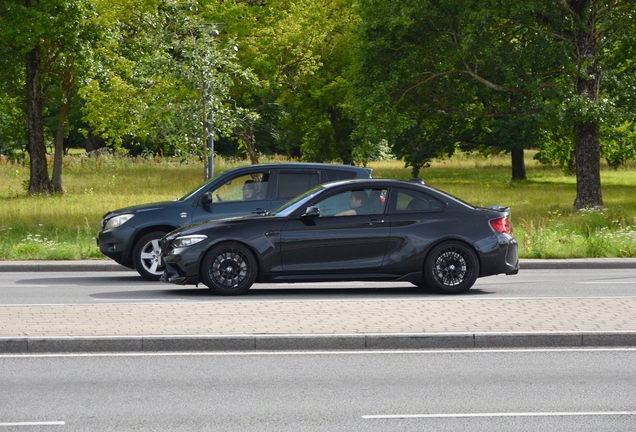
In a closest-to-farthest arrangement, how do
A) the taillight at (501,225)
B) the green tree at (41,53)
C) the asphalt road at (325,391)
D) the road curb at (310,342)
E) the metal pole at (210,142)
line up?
the asphalt road at (325,391), the road curb at (310,342), the taillight at (501,225), the metal pole at (210,142), the green tree at (41,53)

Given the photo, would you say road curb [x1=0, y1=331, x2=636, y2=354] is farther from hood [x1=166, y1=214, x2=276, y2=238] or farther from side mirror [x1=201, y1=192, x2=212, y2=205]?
side mirror [x1=201, y1=192, x2=212, y2=205]

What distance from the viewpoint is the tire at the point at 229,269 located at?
13.3m

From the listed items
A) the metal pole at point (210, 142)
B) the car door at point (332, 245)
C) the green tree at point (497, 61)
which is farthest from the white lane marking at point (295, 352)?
the green tree at point (497, 61)

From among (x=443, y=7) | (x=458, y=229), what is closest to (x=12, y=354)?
(x=458, y=229)

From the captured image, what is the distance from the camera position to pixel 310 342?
9.52 m

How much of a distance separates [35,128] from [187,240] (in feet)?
88.7

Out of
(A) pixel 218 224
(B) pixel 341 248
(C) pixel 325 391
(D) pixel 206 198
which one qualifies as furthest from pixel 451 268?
(C) pixel 325 391

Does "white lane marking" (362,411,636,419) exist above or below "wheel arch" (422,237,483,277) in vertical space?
below

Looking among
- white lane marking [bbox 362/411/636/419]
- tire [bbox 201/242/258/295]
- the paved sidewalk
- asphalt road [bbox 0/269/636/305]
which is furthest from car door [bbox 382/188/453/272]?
white lane marking [bbox 362/411/636/419]

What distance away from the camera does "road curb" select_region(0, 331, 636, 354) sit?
9.36m

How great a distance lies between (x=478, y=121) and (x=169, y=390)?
4662 centimetres

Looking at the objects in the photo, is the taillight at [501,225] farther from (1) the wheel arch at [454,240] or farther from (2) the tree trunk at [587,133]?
(2) the tree trunk at [587,133]

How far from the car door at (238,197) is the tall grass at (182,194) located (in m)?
4.35

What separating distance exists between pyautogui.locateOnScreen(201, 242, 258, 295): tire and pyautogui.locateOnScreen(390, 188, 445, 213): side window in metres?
2.01
